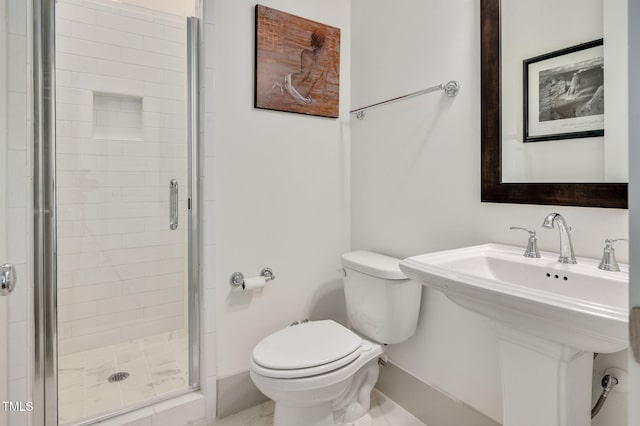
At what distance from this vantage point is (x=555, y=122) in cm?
116

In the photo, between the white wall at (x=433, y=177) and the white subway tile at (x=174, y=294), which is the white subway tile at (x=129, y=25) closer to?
the white wall at (x=433, y=177)

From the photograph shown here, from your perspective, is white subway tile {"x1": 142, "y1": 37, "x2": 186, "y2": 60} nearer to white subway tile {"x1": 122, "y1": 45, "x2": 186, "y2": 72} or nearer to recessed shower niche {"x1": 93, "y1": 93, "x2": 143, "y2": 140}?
white subway tile {"x1": 122, "y1": 45, "x2": 186, "y2": 72}

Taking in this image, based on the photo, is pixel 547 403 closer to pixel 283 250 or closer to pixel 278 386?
pixel 278 386

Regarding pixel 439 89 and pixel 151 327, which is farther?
pixel 151 327

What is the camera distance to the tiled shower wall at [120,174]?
5.00ft

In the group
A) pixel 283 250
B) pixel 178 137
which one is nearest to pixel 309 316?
pixel 283 250

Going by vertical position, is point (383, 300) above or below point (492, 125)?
below

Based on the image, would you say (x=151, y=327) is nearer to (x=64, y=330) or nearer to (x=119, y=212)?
(x=64, y=330)

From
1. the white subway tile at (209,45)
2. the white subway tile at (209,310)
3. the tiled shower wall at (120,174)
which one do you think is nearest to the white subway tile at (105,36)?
the tiled shower wall at (120,174)

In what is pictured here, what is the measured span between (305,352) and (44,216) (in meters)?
1.17

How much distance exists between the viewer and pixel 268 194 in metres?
1.77

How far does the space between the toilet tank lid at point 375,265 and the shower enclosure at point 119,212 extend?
0.76m
